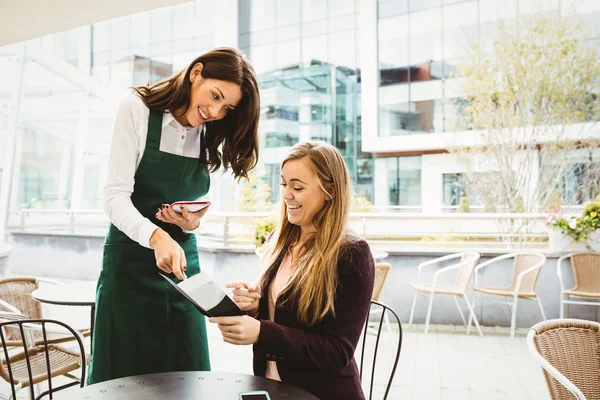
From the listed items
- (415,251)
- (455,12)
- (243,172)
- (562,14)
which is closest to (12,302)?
(243,172)

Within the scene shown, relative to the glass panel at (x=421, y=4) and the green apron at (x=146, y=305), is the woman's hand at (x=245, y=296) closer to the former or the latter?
the green apron at (x=146, y=305)

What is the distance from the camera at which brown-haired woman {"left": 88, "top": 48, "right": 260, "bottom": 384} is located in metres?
1.29

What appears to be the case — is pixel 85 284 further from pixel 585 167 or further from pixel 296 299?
→ pixel 585 167

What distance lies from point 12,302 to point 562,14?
8732mm

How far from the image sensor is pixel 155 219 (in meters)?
1.40

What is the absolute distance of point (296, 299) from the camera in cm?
130

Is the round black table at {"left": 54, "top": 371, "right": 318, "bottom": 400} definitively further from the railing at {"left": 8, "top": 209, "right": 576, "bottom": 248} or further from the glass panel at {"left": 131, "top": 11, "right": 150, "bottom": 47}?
the glass panel at {"left": 131, "top": 11, "right": 150, "bottom": 47}

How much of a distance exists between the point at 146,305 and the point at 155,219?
26cm

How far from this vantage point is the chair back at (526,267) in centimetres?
447

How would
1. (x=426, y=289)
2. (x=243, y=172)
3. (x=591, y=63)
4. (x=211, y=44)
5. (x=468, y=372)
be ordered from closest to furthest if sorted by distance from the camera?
1. (x=243, y=172)
2. (x=468, y=372)
3. (x=426, y=289)
4. (x=591, y=63)
5. (x=211, y=44)

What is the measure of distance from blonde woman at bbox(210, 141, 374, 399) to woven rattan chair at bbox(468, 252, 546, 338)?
3566 mm

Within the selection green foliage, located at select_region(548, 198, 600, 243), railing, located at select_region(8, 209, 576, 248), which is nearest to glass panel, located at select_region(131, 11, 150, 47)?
railing, located at select_region(8, 209, 576, 248)

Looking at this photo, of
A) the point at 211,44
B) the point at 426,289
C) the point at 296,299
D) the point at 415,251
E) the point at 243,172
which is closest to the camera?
the point at 296,299

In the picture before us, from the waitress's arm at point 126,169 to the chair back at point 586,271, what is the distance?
450cm
